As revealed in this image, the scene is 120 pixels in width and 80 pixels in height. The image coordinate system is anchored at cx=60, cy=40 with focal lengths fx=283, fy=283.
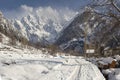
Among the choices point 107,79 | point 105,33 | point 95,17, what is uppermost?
point 95,17

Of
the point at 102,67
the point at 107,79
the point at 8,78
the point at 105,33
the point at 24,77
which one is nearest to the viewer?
the point at 8,78

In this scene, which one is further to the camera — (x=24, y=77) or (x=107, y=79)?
(x=107, y=79)

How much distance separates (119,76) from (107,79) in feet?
4.48

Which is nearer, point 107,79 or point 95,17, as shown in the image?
point 107,79

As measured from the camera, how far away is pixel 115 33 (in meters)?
22.1

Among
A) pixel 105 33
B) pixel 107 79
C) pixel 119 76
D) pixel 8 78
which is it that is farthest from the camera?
pixel 105 33

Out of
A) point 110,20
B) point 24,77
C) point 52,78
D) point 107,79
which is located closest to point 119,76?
point 107,79

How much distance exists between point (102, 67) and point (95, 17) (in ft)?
13.6

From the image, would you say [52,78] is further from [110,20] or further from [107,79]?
[110,20]

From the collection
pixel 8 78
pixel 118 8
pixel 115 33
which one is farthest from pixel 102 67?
pixel 8 78

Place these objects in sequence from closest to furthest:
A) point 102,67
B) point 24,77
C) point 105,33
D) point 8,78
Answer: point 8,78
point 24,77
point 105,33
point 102,67

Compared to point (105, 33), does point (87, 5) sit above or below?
above

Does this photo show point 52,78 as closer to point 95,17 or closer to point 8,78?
point 8,78

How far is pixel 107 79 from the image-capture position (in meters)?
17.3
